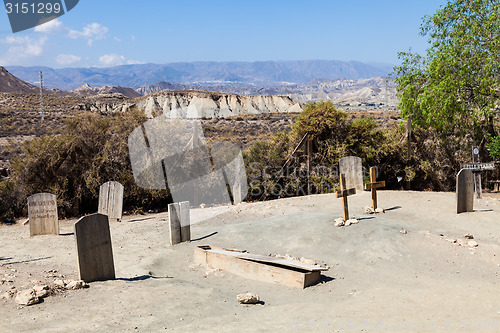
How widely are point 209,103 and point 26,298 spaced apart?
97.2m

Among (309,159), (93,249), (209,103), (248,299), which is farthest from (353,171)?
(209,103)

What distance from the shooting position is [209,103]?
101500 millimetres

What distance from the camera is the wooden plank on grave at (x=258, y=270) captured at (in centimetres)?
730

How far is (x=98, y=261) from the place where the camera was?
750 cm

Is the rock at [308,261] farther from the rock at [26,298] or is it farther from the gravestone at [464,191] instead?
the gravestone at [464,191]

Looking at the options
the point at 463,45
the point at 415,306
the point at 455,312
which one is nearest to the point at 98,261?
the point at 415,306

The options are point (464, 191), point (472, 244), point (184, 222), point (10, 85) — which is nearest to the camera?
point (472, 244)

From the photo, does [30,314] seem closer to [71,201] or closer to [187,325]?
[187,325]

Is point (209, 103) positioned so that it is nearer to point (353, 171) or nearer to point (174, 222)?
point (353, 171)

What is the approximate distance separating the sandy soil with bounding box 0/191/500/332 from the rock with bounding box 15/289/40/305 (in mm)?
96

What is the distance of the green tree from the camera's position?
591 inches

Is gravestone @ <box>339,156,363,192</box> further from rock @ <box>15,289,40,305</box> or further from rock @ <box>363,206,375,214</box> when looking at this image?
rock @ <box>15,289,40,305</box>

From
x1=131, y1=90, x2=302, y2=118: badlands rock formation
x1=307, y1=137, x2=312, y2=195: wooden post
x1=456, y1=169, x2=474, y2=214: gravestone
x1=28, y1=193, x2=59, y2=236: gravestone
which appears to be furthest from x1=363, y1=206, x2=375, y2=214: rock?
x1=131, y1=90, x2=302, y2=118: badlands rock formation

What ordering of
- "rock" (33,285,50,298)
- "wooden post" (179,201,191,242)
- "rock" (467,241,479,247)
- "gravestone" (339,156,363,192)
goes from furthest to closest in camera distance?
"gravestone" (339,156,363,192)
"wooden post" (179,201,191,242)
"rock" (467,241,479,247)
"rock" (33,285,50,298)
